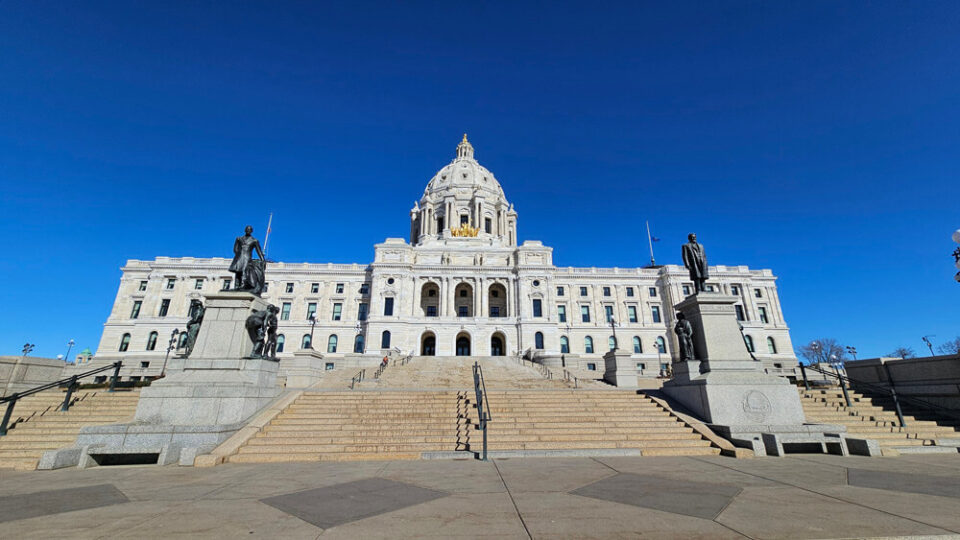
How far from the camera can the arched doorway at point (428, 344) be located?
166ft

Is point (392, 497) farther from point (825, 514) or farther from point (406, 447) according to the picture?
point (825, 514)

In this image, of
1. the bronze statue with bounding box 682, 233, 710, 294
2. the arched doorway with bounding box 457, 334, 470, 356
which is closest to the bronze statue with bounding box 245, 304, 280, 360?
the bronze statue with bounding box 682, 233, 710, 294

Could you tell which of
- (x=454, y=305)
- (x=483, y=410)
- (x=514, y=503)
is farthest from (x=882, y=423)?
(x=454, y=305)

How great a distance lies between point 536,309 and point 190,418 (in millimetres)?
43842

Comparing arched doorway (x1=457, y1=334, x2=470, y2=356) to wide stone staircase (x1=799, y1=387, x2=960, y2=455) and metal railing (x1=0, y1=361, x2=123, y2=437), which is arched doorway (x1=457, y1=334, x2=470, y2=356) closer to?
metal railing (x1=0, y1=361, x2=123, y2=437)

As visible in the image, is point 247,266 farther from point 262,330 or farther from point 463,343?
point 463,343

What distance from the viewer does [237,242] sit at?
12586mm

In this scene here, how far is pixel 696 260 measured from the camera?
13.9 meters

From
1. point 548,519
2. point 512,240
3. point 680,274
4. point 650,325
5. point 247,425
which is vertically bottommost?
point 548,519

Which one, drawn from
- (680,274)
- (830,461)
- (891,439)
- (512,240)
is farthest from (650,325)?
(830,461)

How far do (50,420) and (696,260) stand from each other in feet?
70.5

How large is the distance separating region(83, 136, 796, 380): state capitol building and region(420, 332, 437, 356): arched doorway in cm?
14

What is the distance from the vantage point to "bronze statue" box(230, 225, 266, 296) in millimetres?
12367

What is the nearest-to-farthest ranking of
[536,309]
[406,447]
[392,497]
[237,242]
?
[392,497] < [406,447] < [237,242] < [536,309]
